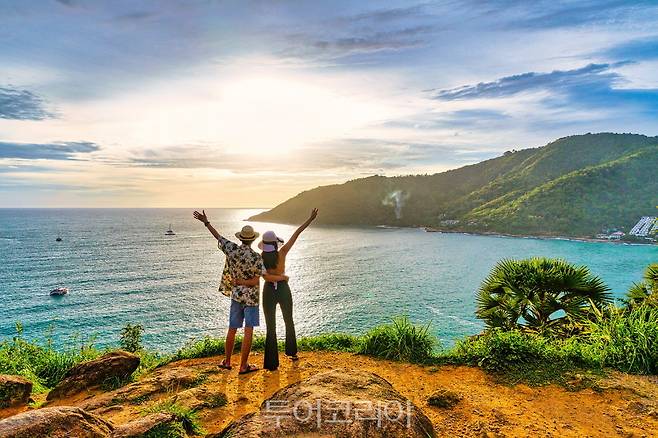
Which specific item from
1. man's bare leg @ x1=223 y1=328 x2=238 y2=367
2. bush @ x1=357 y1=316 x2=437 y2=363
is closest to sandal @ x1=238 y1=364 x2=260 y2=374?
man's bare leg @ x1=223 y1=328 x2=238 y2=367

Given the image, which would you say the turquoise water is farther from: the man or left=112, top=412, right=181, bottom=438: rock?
left=112, top=412, right=181, bottom=438: rock

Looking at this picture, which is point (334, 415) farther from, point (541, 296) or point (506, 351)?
point (541, 296)

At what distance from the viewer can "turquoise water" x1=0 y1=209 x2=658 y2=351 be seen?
34.4 m

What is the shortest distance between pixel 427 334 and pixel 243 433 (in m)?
4.56

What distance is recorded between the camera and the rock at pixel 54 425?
2939mm

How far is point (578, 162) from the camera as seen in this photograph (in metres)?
122

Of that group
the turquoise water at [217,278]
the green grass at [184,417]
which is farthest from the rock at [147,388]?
the turquoise water at [217,278]

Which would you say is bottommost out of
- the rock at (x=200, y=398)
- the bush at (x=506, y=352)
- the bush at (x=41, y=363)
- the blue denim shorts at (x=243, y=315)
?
the bush at (x=41, y=363)

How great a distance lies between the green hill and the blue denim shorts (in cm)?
9560

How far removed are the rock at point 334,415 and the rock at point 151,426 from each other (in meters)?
0.75

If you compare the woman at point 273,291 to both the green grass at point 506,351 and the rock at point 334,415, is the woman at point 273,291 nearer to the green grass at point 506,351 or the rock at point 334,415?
the green grass at point 506,351

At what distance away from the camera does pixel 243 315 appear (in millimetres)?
5910

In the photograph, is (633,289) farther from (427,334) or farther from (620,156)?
(620,156)

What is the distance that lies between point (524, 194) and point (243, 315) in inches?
4580
